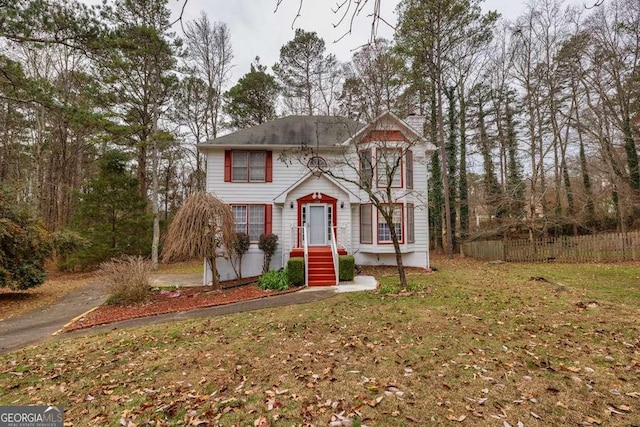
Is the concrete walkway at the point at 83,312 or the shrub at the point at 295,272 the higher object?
the shrub at the point at 295,272

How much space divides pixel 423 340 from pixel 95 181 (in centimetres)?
1936

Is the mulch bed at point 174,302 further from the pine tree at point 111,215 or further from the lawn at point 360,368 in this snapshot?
A: the pine tree at point 111,215

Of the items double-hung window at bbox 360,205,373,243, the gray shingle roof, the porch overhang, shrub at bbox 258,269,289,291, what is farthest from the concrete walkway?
the gray shingle roof

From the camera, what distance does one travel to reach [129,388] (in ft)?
13.2

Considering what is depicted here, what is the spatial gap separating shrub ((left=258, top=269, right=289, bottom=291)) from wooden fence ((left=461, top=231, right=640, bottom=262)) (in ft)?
43.3

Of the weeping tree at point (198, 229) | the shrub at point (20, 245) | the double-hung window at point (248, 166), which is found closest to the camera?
the weeping tree at point (198, 229)

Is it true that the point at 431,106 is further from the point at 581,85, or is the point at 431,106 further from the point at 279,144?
the point at 279,144

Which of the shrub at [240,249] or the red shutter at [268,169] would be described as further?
the red shutter at [268,169]

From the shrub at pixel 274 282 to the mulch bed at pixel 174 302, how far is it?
0.97 feet

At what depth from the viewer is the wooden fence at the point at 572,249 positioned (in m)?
14.4

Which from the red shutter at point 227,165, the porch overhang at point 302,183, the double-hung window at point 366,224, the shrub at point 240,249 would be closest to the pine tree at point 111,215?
the red shutter at point 227,165

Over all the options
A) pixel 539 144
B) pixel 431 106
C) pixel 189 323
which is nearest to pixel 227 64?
pixel 431 106

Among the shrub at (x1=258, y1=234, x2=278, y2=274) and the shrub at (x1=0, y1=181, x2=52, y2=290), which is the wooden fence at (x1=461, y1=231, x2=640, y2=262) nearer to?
the shrub at (x1=258, y1=234, x2=278, y2=274)

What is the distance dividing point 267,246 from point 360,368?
29.8 feet
